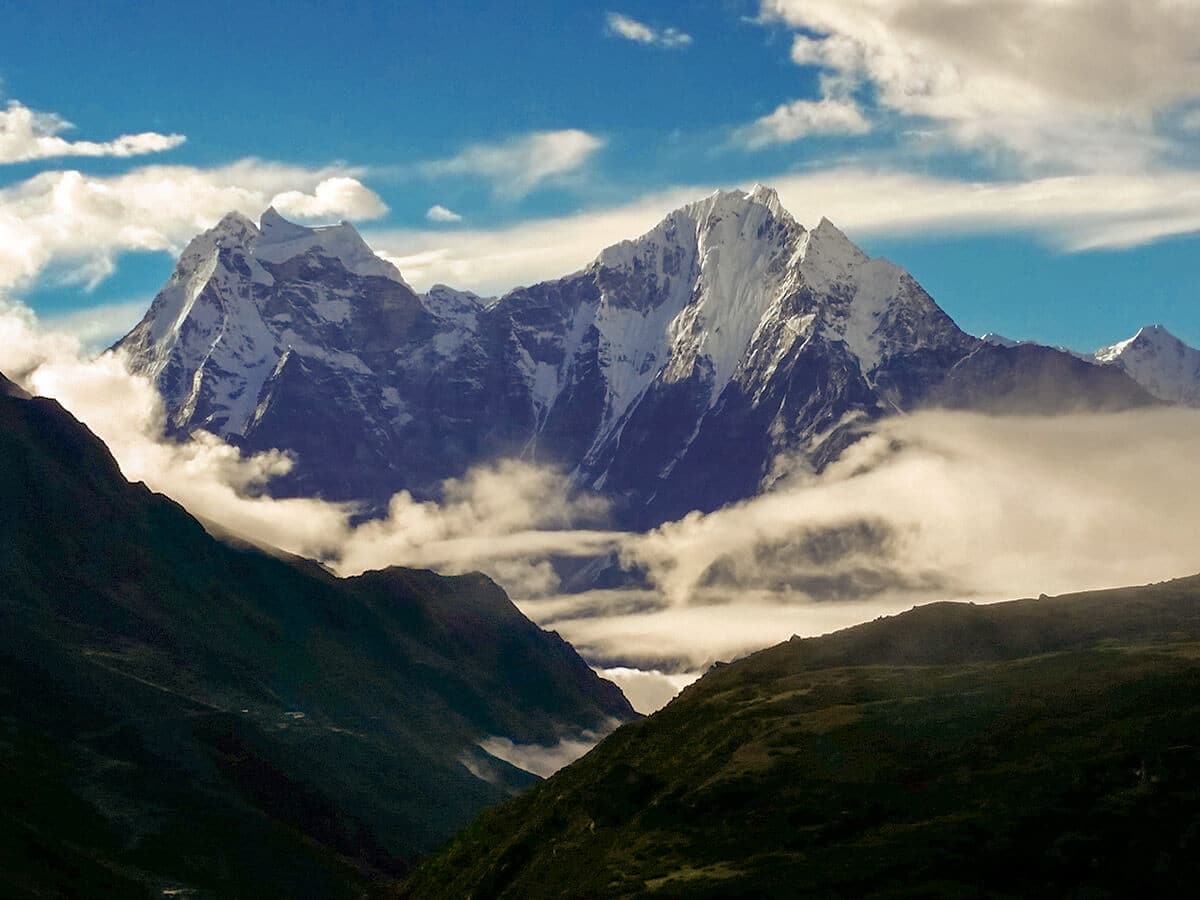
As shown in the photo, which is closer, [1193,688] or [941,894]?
[941,894]

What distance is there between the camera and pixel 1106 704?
638 feet

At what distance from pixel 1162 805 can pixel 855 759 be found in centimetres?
4295

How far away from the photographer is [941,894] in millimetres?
150625

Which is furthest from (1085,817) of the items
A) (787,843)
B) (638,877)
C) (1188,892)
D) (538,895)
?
(538,895)

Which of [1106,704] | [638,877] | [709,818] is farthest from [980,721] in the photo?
[638,877]

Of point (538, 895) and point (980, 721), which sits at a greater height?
point (980, 721)

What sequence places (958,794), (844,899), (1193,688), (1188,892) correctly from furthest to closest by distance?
(1193,688), (958,794), (844,899), (1188,892)

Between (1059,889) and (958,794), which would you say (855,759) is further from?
(1059,889)

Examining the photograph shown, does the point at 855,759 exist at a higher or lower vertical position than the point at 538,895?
higher

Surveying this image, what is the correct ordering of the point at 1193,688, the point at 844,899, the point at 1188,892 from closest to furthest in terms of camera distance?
the point at 1188,892 → the point at 844,899 → the point at 1193,688

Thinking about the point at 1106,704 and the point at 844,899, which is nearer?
the point at 844,899

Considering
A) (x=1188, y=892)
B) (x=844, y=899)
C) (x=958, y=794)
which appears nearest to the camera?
(x=1188, y=892)

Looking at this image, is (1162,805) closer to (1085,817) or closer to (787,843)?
(1085,817)

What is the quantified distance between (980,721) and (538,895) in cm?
5378
